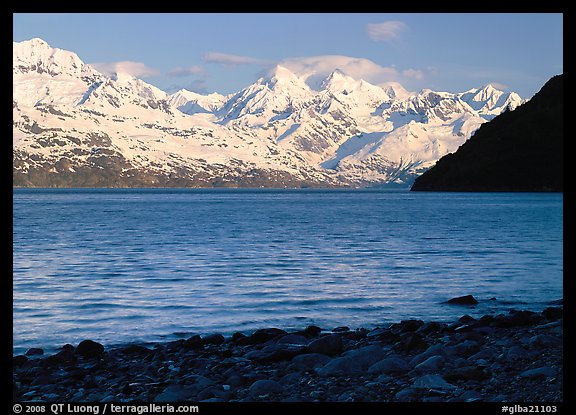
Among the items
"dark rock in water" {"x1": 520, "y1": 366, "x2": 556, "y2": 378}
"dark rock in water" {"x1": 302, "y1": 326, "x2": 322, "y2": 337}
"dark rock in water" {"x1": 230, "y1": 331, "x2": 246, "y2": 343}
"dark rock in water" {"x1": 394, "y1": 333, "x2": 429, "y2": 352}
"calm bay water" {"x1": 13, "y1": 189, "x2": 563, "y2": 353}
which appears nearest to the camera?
"dark rock in water" {"x1": 520, "y1": 366, "x2": 556, "y2": 378}

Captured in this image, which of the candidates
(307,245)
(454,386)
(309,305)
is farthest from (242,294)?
(307,245)

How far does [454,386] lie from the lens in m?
15.5

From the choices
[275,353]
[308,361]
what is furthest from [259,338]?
[308,361]

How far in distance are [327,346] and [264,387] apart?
4.73 meters

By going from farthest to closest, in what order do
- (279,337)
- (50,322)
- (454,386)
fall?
(50,322), (279,337), (454,386)

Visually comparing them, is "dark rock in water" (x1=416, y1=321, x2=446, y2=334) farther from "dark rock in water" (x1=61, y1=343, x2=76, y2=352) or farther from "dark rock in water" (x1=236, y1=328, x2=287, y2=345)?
"dark rock in water" (x1=61, y1=343, x2=76, y2=352)

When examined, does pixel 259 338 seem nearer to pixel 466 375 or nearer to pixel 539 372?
pixel 466 375

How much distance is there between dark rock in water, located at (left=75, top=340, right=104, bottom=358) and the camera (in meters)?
21.1

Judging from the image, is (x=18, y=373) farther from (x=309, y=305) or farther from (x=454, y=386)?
(x=309, y=305)

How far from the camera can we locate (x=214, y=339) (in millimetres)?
23266

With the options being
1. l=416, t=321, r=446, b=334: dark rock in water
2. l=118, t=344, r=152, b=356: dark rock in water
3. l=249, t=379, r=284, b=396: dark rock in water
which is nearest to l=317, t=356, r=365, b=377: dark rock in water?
l=249, t=379, r=284, b=396: dark rock in water

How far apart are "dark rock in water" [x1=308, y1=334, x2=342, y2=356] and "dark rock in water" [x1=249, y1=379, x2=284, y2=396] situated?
4206mm

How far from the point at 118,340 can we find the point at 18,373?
18.1ft
